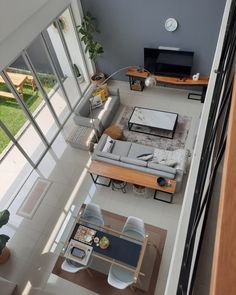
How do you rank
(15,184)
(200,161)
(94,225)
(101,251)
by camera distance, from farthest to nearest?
(15,184) < (94,225) < (101,251) < (200,161)

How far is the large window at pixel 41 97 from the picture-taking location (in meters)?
6.35

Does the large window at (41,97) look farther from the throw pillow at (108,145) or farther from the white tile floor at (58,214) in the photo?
the throw pillow at (108,145)

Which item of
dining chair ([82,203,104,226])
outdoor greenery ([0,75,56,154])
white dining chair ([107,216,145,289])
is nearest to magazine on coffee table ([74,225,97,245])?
dining chair ([82,203,104,226])

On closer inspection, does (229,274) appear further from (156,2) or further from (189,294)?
(156,2)

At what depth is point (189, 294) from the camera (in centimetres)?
100

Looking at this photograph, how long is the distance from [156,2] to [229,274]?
704cm

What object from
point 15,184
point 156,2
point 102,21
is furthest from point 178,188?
point 102,21

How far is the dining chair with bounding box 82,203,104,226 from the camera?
4.93 metres

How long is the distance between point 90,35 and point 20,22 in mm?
2614

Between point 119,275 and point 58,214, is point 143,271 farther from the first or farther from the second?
point 58,214

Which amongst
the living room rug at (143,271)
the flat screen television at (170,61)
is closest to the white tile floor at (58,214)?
the living room rug at (143,271)

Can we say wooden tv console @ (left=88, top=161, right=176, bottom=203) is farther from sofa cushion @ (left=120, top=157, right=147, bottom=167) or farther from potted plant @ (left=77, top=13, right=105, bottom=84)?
potted plant @ (left=77, top=13, right=105, bottom=84)

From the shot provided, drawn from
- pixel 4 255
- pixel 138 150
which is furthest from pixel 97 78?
pixel 4 255

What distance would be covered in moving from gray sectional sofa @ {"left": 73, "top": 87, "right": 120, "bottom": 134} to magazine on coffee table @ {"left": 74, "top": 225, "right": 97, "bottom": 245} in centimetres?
286
